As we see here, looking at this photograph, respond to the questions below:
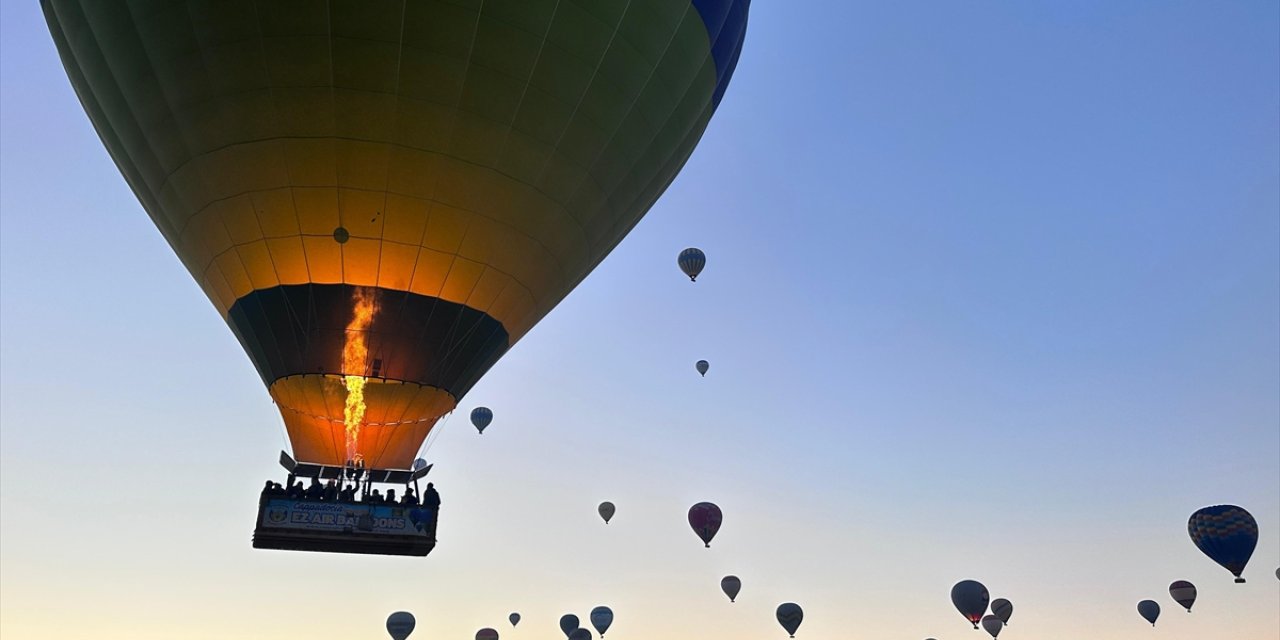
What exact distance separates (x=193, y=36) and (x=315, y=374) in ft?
12.1

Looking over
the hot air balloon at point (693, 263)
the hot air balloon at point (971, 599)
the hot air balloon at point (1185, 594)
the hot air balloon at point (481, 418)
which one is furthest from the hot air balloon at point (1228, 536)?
the hot air balloon at point (481, 418)

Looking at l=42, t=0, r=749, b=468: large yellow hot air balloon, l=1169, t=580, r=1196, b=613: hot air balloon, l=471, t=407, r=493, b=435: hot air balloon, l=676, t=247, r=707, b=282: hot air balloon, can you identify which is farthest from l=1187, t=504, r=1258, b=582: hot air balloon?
l=42, t=0, r=749, b=468: large yellow hot air balloon

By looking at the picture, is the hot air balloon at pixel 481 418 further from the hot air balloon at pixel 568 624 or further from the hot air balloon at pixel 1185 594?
the hot air balloon at pixel 1185 594

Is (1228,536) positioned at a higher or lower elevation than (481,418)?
lower

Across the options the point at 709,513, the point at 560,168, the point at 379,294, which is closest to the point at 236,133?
the point at 379,294

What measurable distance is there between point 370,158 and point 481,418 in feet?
42.5

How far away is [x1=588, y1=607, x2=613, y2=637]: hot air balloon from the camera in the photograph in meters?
26.4

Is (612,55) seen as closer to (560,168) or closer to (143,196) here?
(560,168)

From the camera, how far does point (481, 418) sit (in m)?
22.1

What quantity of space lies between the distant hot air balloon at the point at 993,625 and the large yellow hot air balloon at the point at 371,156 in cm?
2115

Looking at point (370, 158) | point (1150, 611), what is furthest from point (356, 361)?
point (1150, 611)

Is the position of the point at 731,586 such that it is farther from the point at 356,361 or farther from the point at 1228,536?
the point at 356,361

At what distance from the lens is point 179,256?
11516 mm

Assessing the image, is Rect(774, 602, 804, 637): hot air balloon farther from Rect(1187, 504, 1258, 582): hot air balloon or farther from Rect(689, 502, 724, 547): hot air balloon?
Rect(1187, 504, 1258, 582): hot air balloon
